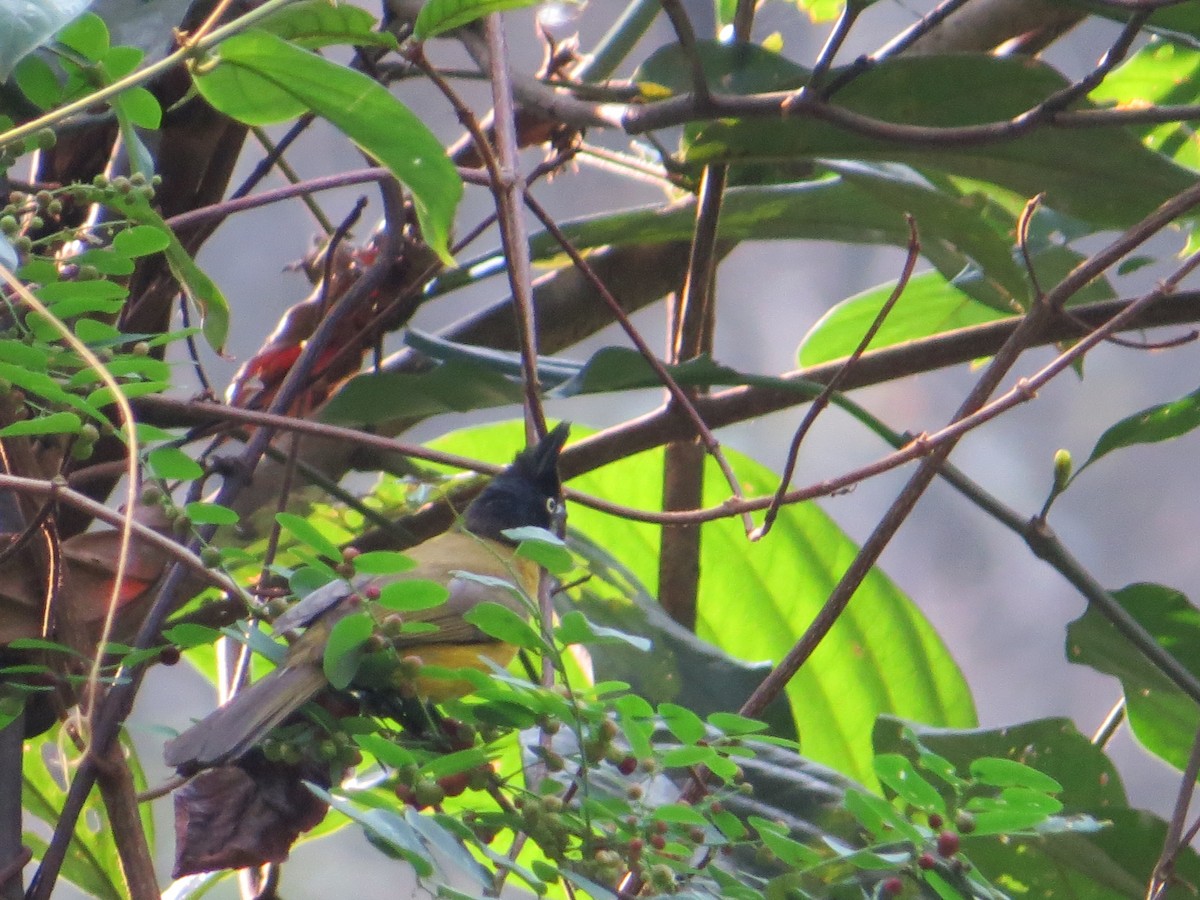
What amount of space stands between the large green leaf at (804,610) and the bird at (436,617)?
0.67 ft

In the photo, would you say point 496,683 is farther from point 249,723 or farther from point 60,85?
point 60,85

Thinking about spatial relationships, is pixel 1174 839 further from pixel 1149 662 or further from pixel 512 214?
pixel 512 214

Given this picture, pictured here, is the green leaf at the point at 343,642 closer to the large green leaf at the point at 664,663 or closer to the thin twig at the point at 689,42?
the large green leaf at the point at 664,663

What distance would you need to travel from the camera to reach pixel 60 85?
1.05 meters

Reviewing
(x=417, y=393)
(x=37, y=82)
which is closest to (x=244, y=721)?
(x=37, y=82)

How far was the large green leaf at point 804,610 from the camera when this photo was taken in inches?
73.2

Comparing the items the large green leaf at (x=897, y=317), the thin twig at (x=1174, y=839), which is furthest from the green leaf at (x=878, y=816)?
the large green leaf at (x=897, y=317)

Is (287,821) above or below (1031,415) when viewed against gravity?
below

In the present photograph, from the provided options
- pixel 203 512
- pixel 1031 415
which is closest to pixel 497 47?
pixel 203 512

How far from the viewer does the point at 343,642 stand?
77 centimetres

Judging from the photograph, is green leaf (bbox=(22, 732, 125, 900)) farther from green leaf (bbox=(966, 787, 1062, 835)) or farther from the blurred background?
the blurred background

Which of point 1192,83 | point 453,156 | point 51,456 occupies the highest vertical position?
point 1192,83

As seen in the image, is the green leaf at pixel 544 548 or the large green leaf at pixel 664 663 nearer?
the green leaf at pixel 544 548

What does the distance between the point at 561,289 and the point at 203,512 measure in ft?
3.17
